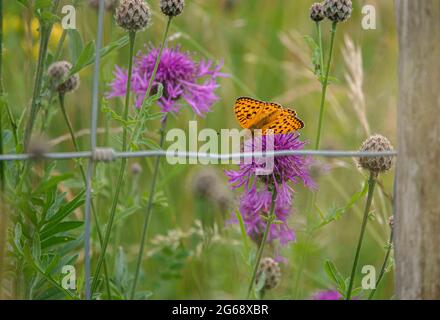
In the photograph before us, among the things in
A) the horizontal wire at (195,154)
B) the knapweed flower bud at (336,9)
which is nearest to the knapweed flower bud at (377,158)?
the horizontal wire at (195,154)

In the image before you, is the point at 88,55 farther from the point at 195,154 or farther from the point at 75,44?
the point at 195,154

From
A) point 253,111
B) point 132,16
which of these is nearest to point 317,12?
point 253,111

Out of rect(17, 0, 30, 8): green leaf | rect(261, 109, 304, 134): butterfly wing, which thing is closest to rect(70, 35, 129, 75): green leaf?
rect(17, 0, 30, 8): green leaf

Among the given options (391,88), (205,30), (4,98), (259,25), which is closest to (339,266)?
(391,88)

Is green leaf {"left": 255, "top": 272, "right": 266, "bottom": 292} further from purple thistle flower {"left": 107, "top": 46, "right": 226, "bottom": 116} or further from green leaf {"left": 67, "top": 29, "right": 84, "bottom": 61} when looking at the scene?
green leaf {"left": 67, "top": 29, "right": 84, "bottom": 61}

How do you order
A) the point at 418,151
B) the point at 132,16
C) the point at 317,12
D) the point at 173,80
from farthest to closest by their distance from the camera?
the point at 173,80
the point at 317,12
the point at 132,16
the point at 418,151

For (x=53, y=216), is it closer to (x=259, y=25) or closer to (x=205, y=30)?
(x=205, y=30)
